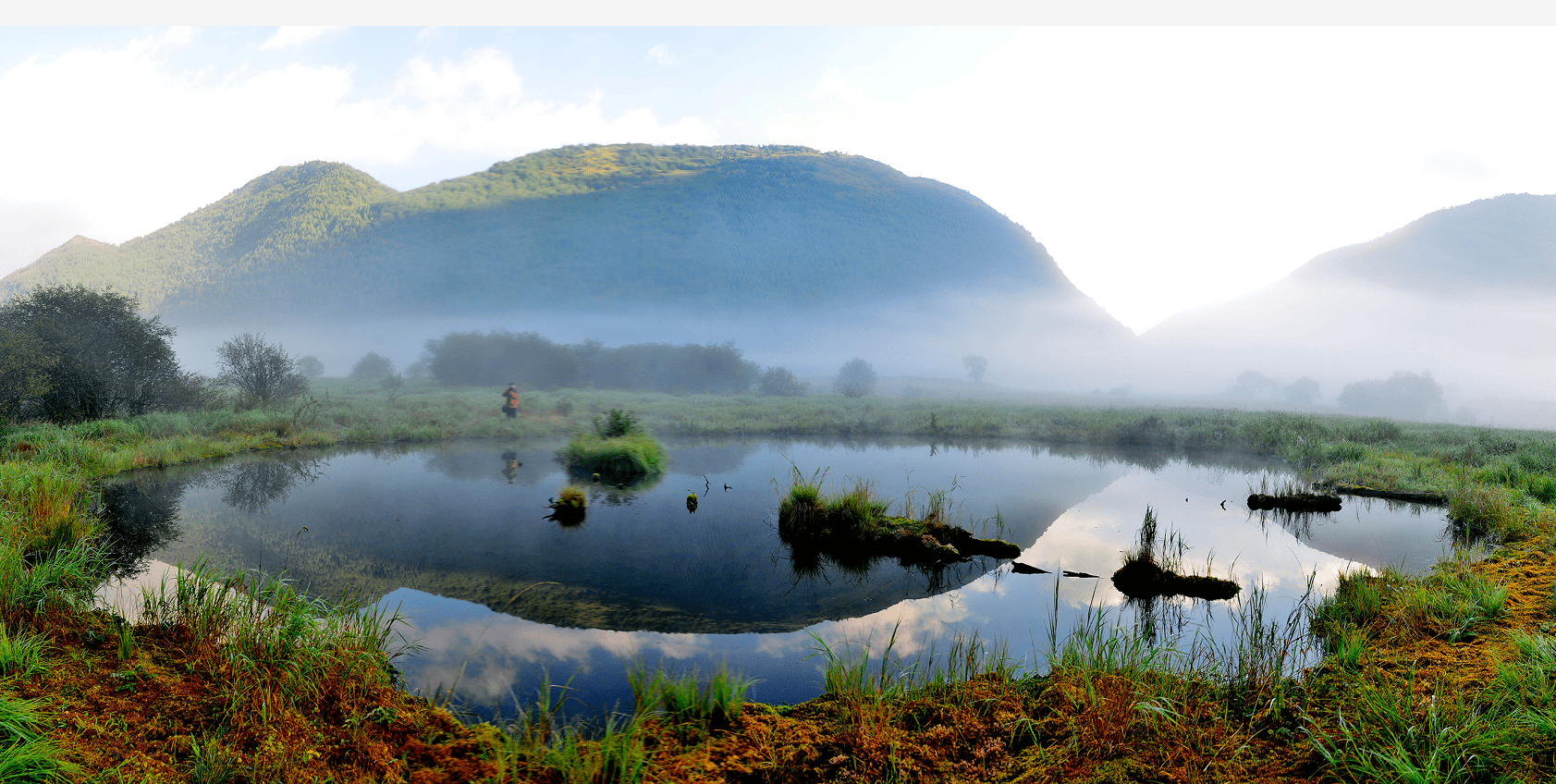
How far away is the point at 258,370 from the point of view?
95.2 feet

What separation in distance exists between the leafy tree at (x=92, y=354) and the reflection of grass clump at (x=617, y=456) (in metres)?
17.2

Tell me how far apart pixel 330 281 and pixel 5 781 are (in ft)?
412

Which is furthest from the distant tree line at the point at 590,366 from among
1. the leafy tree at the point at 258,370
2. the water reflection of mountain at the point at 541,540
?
the water reflection of mountain at the point at 541,540

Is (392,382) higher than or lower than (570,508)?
higher

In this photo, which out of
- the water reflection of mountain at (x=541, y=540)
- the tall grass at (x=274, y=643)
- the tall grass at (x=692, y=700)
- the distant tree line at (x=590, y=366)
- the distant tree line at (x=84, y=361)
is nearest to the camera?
the tall grass at (x=692, y=700)

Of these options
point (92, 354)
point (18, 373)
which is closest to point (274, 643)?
point (18, 373)

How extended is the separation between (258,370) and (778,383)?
1881 inches


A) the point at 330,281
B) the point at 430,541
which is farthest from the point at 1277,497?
the point at 330,281

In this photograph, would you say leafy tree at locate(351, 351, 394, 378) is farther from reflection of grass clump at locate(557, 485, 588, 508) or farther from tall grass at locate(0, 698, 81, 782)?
tall grass at locate(0, 698, 81, 782)

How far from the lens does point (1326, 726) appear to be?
13.6 feet

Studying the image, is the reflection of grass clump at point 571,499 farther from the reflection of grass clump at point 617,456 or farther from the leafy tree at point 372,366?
the leafy tree at point 372,366

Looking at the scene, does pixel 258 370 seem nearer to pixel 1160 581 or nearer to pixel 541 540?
pixel 541 540

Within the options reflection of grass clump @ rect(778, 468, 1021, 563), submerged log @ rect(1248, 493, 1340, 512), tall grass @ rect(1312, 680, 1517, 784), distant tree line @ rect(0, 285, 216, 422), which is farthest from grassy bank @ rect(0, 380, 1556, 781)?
distant tree line @ rect(0, 285, 216, 422)

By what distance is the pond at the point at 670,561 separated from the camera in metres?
6.11
